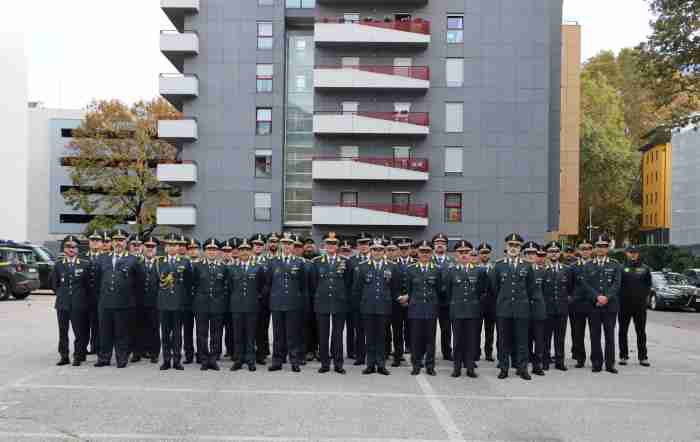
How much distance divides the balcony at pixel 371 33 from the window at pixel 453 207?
8380 millimetres

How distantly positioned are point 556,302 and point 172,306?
6097 mm

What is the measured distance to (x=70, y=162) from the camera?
191 feet

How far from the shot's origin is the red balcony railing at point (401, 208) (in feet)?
145

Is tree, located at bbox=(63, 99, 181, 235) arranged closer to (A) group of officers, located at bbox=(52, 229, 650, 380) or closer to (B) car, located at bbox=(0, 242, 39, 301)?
(B) car, located at bbox=(0, 242, 39, 301)

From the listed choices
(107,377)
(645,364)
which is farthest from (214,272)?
(645,364)

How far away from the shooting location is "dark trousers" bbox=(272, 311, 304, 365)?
504 inches

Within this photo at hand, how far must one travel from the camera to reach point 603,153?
66.2 m

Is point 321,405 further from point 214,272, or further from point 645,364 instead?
point 645,364

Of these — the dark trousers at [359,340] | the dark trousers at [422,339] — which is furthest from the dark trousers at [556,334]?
the dark trousers at [359,340]

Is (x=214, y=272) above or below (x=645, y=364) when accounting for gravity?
above

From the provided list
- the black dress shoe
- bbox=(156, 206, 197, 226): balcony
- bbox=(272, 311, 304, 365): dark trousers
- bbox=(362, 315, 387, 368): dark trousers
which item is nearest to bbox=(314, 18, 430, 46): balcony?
bbox=(156, 206, 197, 226): balcony

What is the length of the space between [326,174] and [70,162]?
22.9m

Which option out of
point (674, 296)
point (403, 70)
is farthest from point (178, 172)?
point (674, 296)

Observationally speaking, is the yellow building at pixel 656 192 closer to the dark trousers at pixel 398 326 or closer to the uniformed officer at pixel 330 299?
the dark trousers at pixel 398 326
